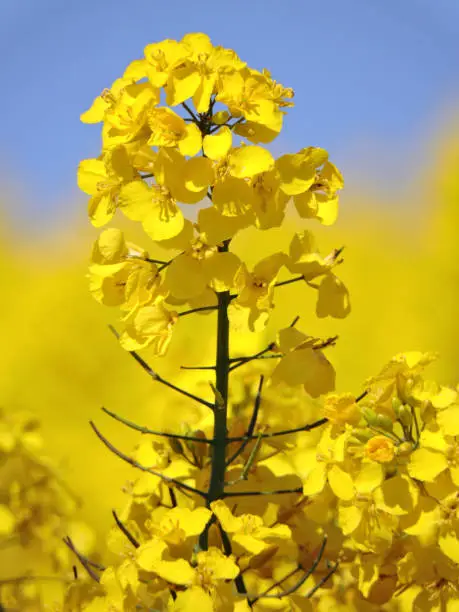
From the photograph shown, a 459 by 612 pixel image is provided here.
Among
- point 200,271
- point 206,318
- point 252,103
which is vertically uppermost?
point 206,318

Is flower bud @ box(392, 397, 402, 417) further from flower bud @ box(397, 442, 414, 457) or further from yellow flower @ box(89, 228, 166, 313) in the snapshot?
yellow flower @ box(89, 228, 166, 313)

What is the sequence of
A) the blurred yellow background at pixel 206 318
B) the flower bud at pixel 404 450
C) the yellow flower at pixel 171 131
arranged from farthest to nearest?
the blurred yellow background at pixel 206 318, the flower bud at pixel 404 450, the yellow flower at pixel 171 131

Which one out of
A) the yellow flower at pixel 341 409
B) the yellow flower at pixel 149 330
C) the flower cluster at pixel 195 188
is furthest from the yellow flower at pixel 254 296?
the yellow flower at pixel 341 409

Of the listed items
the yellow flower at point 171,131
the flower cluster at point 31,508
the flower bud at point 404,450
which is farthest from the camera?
the flower cluster at point 31,508

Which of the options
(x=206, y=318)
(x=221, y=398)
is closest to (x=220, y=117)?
(x=221, y=398)

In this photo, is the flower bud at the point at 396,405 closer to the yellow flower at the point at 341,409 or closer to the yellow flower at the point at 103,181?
the yellow flower at the point at 341,409

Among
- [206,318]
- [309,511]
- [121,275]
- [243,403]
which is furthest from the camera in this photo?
[206,318]

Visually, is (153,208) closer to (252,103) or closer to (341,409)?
(252,103)

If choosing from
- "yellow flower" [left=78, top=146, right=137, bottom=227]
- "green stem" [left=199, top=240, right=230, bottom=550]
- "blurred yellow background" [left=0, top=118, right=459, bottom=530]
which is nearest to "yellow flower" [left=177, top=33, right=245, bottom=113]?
"yellow flower" [left=78, top=146, right=137, bottom=227]

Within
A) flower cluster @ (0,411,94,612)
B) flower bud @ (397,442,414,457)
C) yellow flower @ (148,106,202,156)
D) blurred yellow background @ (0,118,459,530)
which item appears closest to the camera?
yellow flower @ (148,106,202,156)
